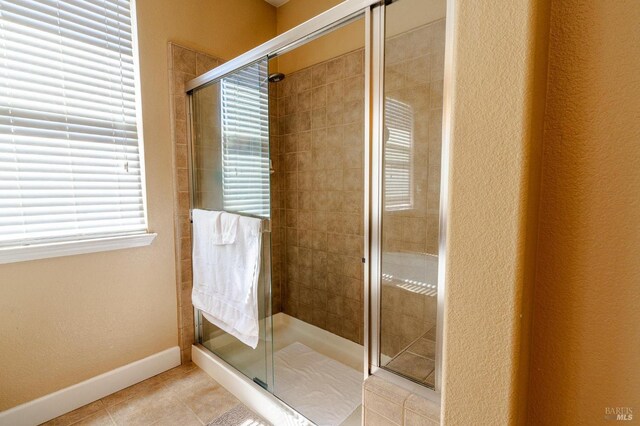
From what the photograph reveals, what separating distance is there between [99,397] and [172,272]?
2.49ft

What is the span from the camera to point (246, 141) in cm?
167

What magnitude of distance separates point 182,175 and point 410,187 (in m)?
1.48

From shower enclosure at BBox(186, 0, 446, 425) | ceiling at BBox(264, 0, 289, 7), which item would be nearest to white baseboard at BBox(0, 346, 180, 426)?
shower enclosure at BBox(186, 0, 446, 425)

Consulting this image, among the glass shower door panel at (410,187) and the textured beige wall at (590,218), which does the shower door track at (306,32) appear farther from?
the textured beige wall at (590,218)

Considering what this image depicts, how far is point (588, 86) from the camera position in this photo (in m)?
0.59

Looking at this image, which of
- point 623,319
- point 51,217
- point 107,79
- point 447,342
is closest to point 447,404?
point 447,342

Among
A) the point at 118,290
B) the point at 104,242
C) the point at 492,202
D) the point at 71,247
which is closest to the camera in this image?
the point at 492,202

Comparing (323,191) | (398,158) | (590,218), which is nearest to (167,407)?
(323,191)

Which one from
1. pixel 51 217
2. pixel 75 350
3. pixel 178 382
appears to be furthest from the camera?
pixel 178 382

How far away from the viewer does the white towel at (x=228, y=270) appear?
1.51 metres

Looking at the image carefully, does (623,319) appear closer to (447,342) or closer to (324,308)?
(447,342)

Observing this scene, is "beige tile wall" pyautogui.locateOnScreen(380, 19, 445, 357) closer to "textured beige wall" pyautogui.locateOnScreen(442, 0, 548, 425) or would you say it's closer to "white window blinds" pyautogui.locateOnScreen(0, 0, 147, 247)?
"textured beige wall" pyautogui.locateOnScreen(442, 0, 548, 425)

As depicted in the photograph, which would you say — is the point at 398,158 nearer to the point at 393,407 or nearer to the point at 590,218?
the point at 590,218

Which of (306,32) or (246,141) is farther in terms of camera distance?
(246,141)
